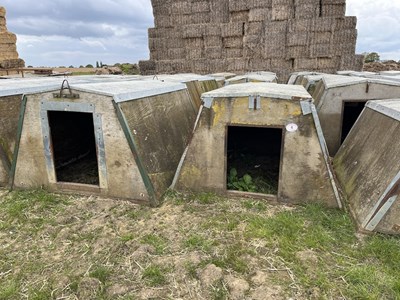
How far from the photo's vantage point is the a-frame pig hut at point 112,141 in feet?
15.9

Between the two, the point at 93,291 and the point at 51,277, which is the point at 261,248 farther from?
the point at 51,277

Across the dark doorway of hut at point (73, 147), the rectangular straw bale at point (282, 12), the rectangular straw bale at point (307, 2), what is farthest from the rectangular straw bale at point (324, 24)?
the dark doorway of hut at point (73, 147)

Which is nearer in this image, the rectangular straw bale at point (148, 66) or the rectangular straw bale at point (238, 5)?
the rectangular straw bale at point (238, 5)

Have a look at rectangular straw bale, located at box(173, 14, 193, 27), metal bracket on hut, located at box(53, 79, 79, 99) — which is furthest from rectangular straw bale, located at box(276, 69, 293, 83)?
metal bracket on hut, located at box(53, 79, 79, 99)

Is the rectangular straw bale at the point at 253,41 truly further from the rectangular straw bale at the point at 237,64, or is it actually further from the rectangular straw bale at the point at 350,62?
the rectangular straw bale at the point at 350,62

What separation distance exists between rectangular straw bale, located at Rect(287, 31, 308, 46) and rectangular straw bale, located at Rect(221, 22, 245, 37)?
2.66 m

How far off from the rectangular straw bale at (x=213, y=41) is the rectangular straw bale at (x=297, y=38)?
3.85 m

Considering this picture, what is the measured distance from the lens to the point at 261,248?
3.88m

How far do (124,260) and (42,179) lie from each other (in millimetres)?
2781

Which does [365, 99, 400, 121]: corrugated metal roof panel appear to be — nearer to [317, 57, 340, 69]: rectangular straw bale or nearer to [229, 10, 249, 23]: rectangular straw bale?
[317, 57, 340, 69]: rectangular straw bale

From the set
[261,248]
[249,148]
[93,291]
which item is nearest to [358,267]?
[261,248]

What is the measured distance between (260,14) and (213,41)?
9.76 ft

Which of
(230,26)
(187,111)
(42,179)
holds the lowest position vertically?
(42,179)

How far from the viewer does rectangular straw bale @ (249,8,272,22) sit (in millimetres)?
16188
